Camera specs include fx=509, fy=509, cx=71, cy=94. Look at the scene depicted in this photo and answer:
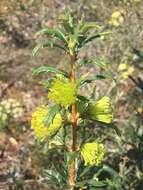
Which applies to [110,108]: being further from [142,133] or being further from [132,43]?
[132,43]

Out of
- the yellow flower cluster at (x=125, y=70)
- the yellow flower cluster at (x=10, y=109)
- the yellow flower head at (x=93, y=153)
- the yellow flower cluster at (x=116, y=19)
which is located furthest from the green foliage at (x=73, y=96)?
the yellow flower cluster at (x=116, y=19)

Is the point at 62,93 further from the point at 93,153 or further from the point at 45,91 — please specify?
the point at 45,91

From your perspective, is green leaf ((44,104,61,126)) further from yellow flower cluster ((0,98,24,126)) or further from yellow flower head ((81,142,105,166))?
yellow flower cluster ((0,98,24,126))

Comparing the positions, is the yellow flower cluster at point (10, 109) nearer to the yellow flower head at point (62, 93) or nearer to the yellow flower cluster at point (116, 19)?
the yellow flower cluster at point (116, 19)

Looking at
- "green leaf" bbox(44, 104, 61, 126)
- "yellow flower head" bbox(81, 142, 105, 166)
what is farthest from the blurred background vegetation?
"green leaf" bbox(44, 104, 61, 126)

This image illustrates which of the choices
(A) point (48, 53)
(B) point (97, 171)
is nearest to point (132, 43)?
(A) point (48, 53)

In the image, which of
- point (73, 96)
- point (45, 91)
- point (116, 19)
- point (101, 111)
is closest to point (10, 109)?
point (45, 91)
